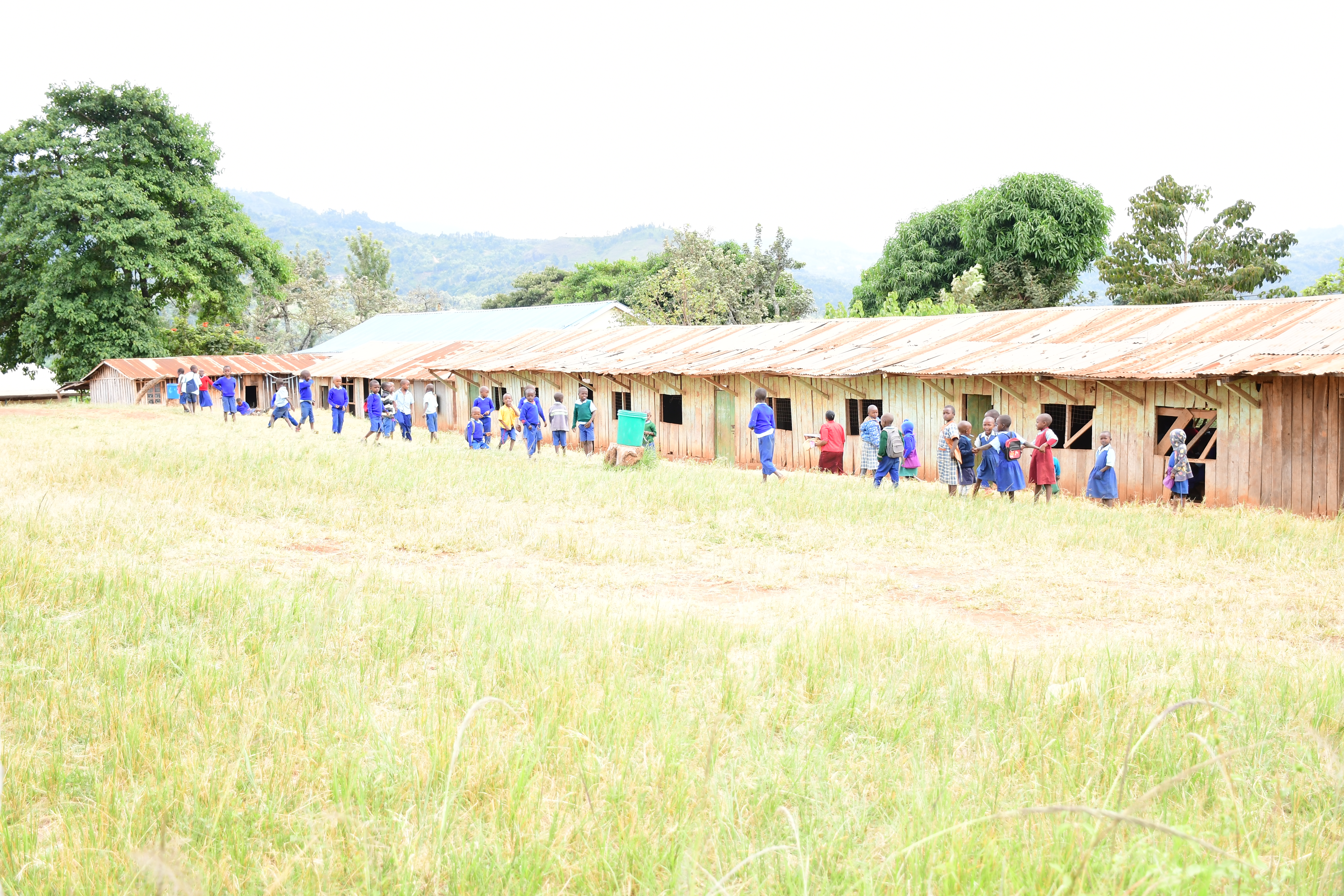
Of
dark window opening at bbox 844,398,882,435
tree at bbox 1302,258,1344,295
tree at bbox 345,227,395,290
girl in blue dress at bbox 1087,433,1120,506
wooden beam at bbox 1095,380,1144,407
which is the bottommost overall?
girl in blue dress at bbox 1087,433,1120,506

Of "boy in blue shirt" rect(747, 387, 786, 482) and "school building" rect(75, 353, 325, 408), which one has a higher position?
"school building" rect(75, 353, 325, 408)

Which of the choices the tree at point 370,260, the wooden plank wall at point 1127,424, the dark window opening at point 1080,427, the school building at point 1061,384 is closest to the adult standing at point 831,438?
the school building at point 1061,384

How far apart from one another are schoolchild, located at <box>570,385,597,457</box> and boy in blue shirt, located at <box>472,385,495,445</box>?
396 millimetres

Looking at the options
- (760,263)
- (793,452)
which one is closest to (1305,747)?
(793,452)

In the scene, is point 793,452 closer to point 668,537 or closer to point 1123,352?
point 1123,352

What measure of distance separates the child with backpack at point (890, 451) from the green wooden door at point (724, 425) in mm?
9157

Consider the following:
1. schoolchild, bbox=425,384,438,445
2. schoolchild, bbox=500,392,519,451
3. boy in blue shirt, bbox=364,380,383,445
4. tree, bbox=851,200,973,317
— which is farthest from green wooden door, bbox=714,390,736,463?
tree, bbox=851,200,973,317

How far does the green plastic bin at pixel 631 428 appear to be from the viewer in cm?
2050

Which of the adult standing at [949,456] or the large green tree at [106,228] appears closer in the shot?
the adult standing at [949,456]

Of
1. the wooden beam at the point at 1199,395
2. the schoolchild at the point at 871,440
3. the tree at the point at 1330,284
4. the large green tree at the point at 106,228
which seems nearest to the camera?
the wooden beam at the point at 1199,395

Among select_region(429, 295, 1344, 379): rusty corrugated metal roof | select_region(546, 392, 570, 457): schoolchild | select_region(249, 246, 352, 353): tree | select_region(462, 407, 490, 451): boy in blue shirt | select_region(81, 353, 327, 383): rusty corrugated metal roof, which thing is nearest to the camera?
select_region(429, 295, 1344, 379): rusty corrugated metal roof

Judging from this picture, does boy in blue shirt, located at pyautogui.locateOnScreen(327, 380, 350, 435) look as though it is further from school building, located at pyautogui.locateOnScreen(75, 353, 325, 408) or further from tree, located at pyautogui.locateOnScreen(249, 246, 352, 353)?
tree, located at pyautogui.locateOnScreen(249, 246, 352, 353)

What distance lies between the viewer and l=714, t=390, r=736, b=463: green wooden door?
25.2m

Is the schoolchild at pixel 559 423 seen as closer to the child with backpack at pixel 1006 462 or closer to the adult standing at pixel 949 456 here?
the adult standing at pixel 949 456
